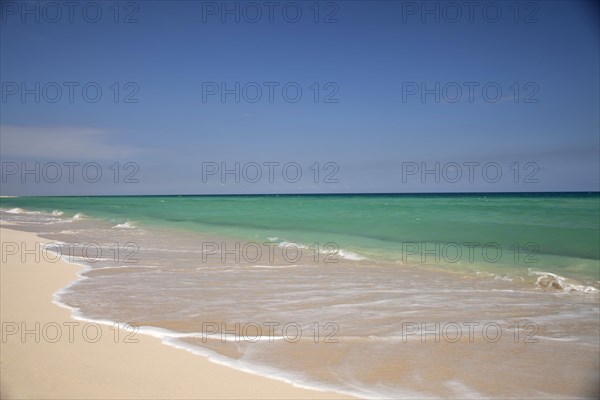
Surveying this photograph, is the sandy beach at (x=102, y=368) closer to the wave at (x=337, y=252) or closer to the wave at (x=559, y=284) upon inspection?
the wave at (x=559, y=284)

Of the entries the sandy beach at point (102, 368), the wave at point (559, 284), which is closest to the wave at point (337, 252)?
the wave at point (559, 284)

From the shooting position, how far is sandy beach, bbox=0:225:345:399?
326cm

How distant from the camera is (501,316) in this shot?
215 inches

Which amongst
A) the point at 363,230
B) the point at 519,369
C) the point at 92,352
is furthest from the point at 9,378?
the point at 363,230

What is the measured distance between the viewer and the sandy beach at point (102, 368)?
326 cm

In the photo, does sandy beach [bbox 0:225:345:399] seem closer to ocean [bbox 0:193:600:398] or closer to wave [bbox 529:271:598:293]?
ocean [bbox 0:193:600:398]

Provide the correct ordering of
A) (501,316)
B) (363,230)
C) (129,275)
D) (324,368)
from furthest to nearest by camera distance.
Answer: (363,230)
(129,275)
(501,316)
(324,368)

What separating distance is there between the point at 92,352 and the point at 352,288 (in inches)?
158

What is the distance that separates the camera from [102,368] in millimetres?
3643

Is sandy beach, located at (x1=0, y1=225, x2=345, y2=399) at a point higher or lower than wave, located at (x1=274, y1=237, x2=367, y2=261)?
lower

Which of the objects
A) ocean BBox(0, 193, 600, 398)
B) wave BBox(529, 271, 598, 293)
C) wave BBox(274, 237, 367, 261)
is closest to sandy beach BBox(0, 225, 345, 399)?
ocean BBox(0, 193, 600, 398)

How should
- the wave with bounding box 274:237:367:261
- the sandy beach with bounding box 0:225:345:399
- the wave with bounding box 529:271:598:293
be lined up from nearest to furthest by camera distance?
the sandy beach with bounding box 0:225:345:399
the wave with bounding box 529:271:598:293
the wave with bounding box 274:237:367:261

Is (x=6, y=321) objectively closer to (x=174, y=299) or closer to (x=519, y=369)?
(x=174, y=299)

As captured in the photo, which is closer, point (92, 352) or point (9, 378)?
point (9, 378)
